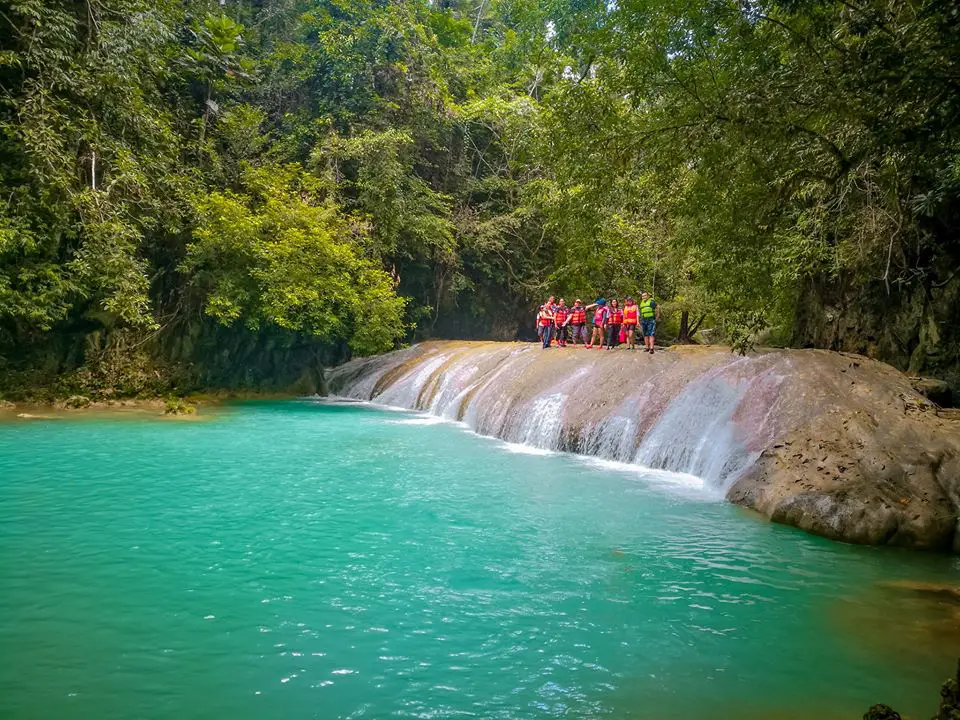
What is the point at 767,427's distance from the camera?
9594 millimetres

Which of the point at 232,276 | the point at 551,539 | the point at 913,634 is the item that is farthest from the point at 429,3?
the point at 913,634

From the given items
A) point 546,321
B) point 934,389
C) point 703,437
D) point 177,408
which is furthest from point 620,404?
point 177,408

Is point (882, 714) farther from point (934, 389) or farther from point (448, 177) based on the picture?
point (448, 177)

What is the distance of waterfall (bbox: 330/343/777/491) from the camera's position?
33.4 feet

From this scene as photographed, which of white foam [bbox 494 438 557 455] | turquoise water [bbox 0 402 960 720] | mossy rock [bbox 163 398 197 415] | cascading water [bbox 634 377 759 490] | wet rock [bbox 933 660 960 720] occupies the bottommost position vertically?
turquoise water [bbox 0 402 960 720]

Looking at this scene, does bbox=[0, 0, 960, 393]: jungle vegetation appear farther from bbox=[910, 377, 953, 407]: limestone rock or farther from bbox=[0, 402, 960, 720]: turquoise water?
bbox=[0, 402, 960, 720]: turquoise water

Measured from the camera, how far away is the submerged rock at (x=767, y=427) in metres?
7.54

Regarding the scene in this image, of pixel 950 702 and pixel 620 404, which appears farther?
pixel 620 404

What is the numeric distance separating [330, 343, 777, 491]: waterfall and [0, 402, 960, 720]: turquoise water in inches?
51.2

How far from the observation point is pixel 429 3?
32.8 m

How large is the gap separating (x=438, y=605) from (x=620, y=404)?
7.93 metres

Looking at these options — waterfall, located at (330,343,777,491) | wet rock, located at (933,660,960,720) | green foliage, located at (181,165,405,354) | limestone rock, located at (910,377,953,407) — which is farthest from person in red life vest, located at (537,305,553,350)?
wet rock, located at (933,660,960,720)

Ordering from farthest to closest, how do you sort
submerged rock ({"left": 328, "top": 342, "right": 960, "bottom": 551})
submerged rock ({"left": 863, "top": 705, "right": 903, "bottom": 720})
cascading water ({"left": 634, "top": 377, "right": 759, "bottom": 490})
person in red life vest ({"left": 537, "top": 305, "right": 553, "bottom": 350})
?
person in red life vest ({"left": 537, "top": 305, "right": 553, "bottom": 350}) < cascading water ({"left": 634, "top": 377, "right": 759, "bottom": 490}) < submerged rock ({"left": 328, "top": 342, "right": 960, "bottom": 551}) < submerged rock ({"left": 863, "top": 705, "right": 903, "bottom": 720})

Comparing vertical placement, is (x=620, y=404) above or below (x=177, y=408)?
above
